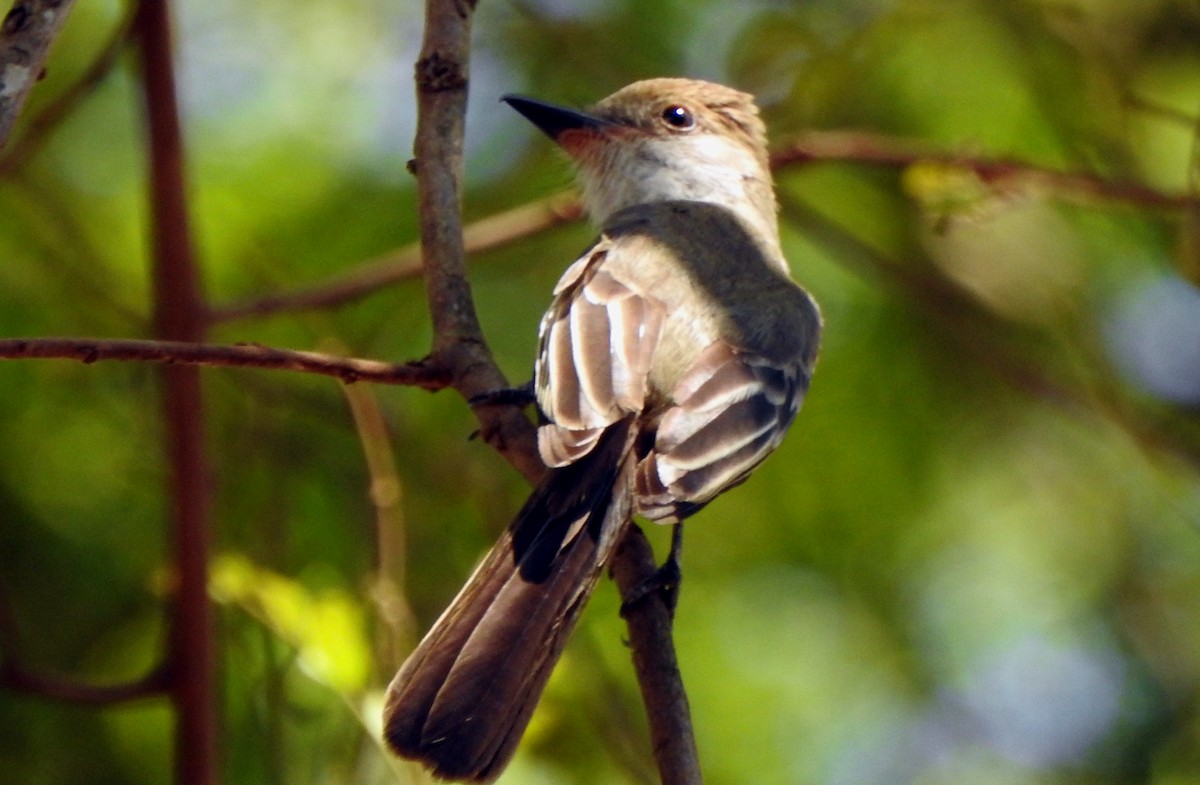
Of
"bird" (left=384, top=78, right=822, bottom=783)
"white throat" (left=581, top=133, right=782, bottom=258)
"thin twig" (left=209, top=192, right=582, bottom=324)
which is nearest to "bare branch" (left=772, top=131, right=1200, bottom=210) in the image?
"white throat" (left=581, top=133, right=782, bottom=258)

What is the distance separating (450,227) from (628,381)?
482 mm

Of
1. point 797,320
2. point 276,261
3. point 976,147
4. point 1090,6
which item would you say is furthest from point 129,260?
point 1090,6

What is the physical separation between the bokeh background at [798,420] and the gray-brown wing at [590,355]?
2.70 ft

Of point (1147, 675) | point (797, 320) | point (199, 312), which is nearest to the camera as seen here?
point (797, 320)

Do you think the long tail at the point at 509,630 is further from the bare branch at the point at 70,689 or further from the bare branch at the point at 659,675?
the bare branch at the point at 70,689

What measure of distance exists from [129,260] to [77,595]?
1.08 m

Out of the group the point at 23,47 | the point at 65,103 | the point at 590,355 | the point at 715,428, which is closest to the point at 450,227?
the point at 590,355

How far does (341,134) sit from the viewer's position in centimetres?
497

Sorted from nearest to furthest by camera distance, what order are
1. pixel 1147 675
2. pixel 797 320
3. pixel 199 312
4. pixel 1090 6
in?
pixel 797 320
pixel 199 312
pixel 1090 6
pixel 1147 675

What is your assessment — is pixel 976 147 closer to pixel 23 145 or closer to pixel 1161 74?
pixel 1161 74

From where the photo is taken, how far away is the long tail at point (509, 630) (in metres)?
2.38

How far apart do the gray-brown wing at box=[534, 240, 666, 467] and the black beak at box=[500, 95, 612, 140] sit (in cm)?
55

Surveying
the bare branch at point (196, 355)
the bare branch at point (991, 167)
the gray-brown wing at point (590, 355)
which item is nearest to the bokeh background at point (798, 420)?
the bare branch at point (991, 167)

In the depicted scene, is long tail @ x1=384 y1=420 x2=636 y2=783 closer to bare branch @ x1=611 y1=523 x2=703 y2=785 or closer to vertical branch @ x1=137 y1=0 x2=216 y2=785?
bare branch @ x1=611 y1=523 x2=703 y2=785
